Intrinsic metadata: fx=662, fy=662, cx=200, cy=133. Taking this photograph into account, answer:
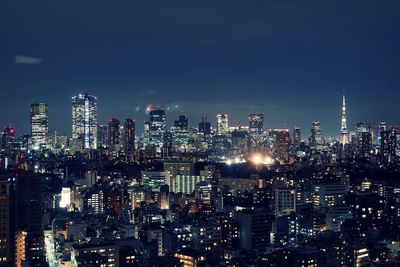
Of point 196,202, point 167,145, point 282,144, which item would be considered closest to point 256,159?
point 282,144

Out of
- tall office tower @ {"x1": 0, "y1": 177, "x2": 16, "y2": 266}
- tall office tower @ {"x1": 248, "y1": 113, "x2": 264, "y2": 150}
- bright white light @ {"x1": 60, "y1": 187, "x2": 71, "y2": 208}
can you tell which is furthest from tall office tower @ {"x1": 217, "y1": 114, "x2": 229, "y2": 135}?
tall office tower @ {"x1": 0, "y1": 177, "x2": 16, "y2": 266}

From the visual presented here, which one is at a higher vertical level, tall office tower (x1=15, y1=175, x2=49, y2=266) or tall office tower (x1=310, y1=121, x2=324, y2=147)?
tall office tower (x1=310, y1=121, x2=324, y2=147)

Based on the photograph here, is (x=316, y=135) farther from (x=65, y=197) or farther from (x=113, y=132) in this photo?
(x=65, y=197)

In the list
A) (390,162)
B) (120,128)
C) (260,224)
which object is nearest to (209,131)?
(120,128)

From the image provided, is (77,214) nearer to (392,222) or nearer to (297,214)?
(297,214)

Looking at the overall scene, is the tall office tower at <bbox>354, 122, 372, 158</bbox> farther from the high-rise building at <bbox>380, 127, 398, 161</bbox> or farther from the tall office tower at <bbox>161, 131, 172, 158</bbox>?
the tall office tower at <bbox>161, 131, 172, 158</bbox>

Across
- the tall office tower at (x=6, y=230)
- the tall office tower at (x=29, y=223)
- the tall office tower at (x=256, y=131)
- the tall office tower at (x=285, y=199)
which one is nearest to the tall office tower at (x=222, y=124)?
the tall office tower at (x=256, y=131)

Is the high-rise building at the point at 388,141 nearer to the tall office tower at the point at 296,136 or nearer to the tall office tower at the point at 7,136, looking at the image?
the tall office tower at the point at 296,136
